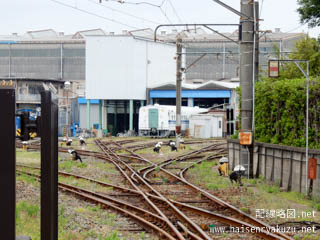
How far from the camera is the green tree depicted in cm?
2512

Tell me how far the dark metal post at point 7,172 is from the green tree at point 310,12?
22.7 metres

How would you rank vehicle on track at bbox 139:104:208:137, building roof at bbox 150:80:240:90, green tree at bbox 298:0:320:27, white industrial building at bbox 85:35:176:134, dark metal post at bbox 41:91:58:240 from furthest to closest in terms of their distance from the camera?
building roof at bbox 150:80:240:90 < white industrial building at bbox 85:35:176:134 < vehicle on track at bbox 139:104:208:137 < green tree at bbox 298:0:320:27 < dark metal post at bbox 41:91:58:240

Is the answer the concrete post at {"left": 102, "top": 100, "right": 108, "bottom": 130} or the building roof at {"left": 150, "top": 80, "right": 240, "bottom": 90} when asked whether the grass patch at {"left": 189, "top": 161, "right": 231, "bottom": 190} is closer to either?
the building roof at {"left": 150, "top": 80, "right": 240, "bottom": 90}

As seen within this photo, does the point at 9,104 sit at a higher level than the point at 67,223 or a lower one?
higher

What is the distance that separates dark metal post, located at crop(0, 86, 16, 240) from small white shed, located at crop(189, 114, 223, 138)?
46216 millimetres

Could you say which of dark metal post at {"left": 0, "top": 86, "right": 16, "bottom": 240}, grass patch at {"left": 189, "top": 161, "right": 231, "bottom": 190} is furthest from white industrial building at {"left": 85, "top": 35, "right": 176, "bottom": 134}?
dark metal post at {"left": 0, "top": 86, "right": 16, "bottom": 240}

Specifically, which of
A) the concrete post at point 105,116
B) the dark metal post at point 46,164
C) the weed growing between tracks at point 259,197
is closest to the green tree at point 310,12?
the weed growing between tracks at point 259,197

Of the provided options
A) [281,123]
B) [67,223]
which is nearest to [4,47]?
[281,123]

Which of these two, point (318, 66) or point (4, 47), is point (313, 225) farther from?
point (4, 47)

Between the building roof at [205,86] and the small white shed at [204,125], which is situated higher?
the building roof at [205,86]

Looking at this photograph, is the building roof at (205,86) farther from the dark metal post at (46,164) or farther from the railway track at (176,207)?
the dark metal post at (46,164)

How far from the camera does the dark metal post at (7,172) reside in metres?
3.96

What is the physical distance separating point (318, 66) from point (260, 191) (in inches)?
733

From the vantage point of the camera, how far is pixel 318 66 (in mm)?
31438
